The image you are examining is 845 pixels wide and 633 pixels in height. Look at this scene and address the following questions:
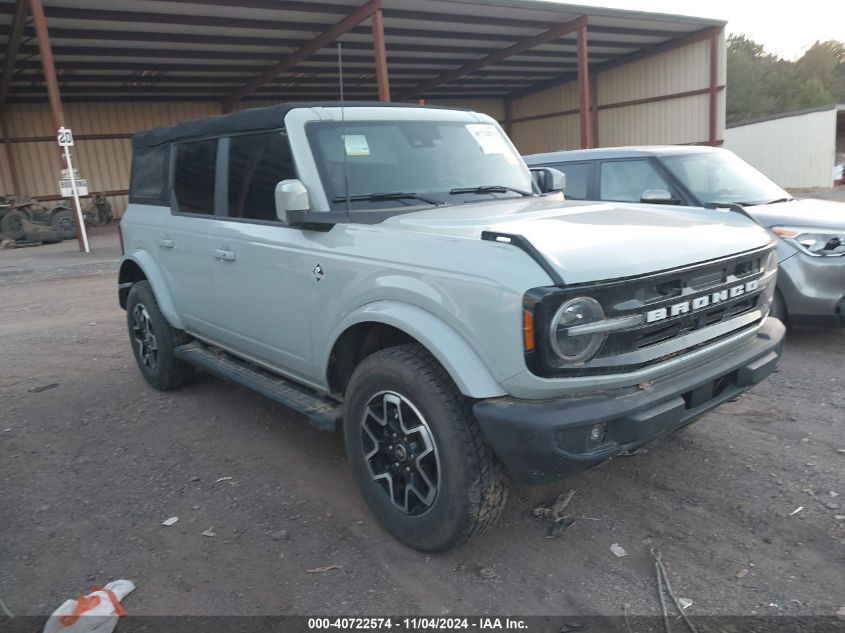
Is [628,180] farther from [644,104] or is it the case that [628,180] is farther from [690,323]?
[644,104]

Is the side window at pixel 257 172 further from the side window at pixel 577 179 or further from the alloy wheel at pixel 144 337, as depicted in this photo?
the side window at pixel 577 179

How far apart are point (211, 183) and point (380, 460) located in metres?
2.32

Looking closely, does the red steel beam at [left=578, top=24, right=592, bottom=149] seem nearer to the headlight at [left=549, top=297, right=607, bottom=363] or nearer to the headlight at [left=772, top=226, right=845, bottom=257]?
the headlight at [left=772, top=226, right=845, bottom=257]

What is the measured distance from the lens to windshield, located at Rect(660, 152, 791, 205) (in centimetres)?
608

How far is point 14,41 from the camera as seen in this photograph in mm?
17016

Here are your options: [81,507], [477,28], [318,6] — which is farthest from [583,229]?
[477,28]

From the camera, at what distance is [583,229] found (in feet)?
9.57

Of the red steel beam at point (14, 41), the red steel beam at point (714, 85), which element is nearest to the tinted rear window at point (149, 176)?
the red steel beam at point (14, 41)

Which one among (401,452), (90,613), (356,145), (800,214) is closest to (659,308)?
(401,452)

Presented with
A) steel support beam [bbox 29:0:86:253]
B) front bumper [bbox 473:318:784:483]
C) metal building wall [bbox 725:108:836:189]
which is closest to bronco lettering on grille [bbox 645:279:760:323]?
front bumper [bbox 473:318:784:483]

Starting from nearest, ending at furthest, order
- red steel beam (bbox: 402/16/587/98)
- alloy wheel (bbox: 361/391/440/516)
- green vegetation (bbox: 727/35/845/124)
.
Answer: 1. alloy wheel (bbox: 361/391/440/516)
2. red steel beam (bbox: 402/16/587/98)
3. green vegetation (bbox: 727/35/845/124)

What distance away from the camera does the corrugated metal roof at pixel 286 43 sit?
1677cm

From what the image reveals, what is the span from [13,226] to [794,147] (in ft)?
86.7

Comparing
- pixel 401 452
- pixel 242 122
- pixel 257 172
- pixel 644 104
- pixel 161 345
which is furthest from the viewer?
pixel 644 104
